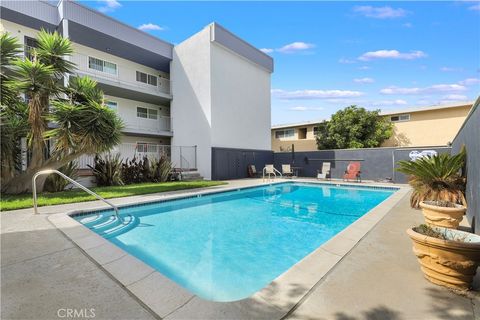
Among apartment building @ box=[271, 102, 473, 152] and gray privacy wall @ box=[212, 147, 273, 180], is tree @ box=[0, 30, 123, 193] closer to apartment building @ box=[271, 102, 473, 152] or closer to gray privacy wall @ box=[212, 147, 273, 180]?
gray privacy wall @ box=[212, 147, 273, 180]

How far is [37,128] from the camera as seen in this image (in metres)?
8.91

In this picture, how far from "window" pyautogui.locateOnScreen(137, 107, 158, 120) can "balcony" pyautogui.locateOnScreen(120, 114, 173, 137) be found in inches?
20.3

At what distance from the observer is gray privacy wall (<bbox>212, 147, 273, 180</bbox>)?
16.3 m

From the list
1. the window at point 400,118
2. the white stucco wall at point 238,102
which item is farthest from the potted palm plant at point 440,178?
the window at point 400,118

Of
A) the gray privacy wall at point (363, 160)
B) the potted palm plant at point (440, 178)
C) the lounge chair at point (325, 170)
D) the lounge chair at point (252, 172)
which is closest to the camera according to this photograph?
the potted palm plant at point (440, 178)

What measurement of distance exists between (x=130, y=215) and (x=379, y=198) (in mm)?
9965

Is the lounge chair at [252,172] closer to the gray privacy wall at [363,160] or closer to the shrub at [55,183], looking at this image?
the gray privacy wall at [363,160]

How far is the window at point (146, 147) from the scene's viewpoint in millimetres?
17797

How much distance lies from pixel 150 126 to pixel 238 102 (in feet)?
23.5

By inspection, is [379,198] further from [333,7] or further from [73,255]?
[73,255]

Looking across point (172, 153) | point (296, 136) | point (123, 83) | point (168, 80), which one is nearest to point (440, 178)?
point (172, 153)

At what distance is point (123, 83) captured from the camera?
16.4m

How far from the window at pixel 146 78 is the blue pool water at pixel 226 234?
13373mm

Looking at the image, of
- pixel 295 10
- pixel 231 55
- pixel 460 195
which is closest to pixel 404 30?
pixel 295 10
